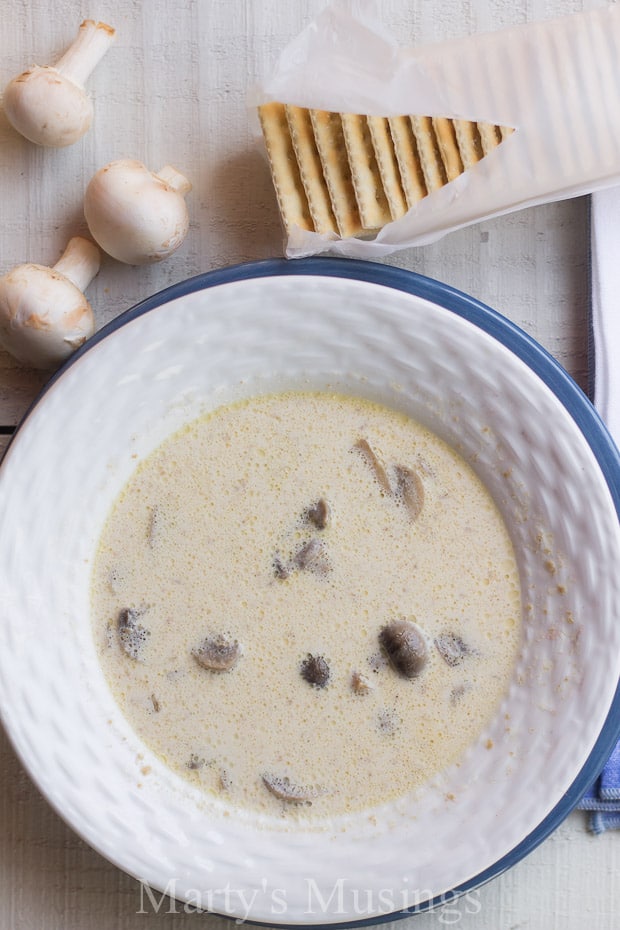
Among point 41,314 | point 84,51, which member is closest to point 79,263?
point 41,314

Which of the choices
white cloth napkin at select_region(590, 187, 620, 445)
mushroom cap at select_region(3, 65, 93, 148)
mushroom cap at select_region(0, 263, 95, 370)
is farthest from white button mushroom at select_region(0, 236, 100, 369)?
white cloth napkin at select_region(590, 187, 620, 445)

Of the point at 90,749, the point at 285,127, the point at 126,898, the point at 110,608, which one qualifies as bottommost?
the point at 126,898

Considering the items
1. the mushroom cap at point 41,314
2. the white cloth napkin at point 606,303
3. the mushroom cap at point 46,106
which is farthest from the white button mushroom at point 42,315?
the white cloth napkin at point 606,303

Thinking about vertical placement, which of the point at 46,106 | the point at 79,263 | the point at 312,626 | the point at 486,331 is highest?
the point at 46,106

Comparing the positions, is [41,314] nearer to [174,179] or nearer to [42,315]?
[42,315]

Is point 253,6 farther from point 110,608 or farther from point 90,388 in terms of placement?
point 110,608

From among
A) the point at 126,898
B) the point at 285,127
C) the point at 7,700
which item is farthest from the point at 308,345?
the point at 126,898

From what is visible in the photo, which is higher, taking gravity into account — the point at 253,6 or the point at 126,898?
the point at 253,6

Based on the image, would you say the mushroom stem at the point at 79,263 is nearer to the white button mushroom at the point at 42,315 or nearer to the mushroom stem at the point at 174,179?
the white button mushroom at the point at 42,315
